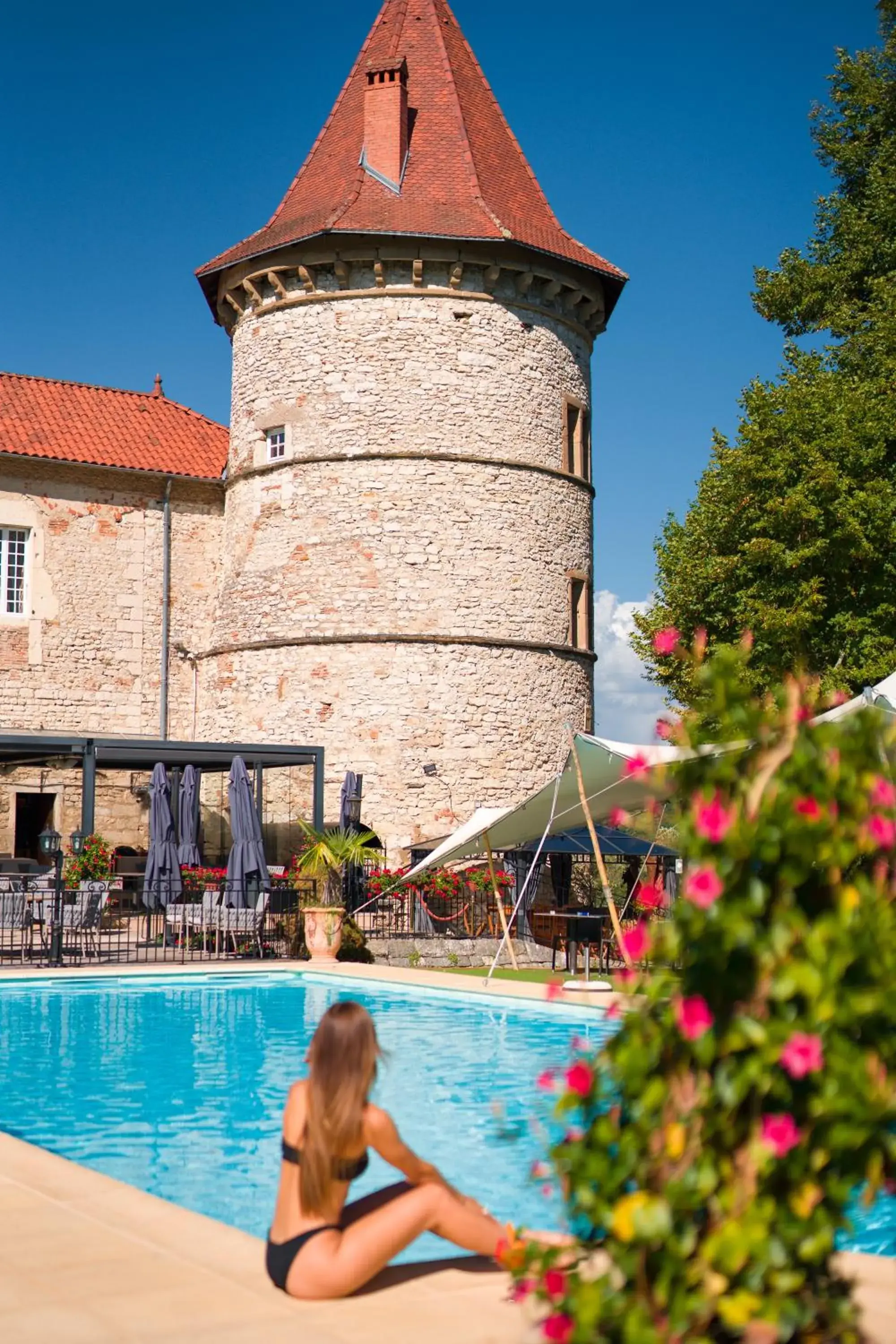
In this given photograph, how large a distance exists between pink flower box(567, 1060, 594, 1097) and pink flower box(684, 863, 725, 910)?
448 mm

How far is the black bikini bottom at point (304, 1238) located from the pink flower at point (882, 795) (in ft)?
6.61

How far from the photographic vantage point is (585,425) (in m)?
27.9

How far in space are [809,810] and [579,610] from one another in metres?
24.1

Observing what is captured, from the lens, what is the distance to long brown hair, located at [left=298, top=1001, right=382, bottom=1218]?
3.91 metres

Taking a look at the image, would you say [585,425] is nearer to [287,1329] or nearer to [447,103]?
[447,103]

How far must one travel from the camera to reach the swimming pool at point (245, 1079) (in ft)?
24.6

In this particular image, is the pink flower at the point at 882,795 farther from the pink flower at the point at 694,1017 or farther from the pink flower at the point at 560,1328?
the pink flower at the point at 560,1328

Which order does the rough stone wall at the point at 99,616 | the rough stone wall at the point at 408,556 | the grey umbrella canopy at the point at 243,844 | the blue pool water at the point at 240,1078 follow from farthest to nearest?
the rough stone wall at the point at 99,616 → the rough stone wall at the point at 408,556 → the grey umbrella canopy at the point at 243,844 → the blue pool water at the point at 240,1078

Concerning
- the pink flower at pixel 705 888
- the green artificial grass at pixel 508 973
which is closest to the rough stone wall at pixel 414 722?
the green artificial grass at pixel 508 973

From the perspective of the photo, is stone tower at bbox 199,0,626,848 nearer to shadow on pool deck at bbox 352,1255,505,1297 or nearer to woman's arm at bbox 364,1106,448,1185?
shadow on pool deck at bbox 352,1255,505,1297

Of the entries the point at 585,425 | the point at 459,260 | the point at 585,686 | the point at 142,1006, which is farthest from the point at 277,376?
the point at 142,1006

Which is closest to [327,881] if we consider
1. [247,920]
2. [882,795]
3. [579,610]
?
[247,920]

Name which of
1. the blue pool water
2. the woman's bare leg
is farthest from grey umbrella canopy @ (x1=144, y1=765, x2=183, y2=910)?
the woman's bare leg

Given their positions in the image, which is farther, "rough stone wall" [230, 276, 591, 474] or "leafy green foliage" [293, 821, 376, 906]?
"rough stone wall" [230, 276, 591, 474]
